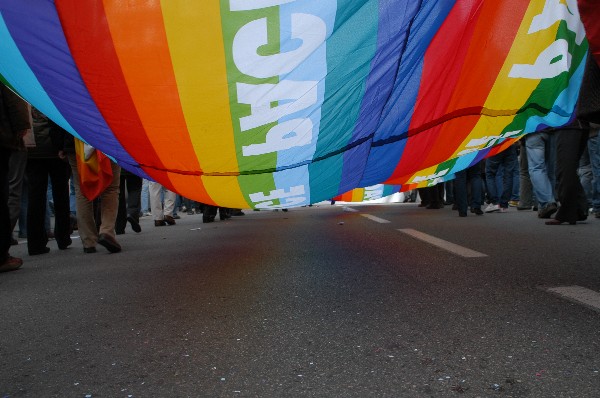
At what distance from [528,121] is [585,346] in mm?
2334

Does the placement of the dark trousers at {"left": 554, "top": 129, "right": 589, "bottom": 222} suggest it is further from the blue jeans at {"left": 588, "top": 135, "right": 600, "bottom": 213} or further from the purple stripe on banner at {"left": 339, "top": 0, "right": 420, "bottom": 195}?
the purple stripe on banner at {"left": 339, "top": 0, "right": 420, "bottom": 195}

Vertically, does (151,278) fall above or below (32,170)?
below

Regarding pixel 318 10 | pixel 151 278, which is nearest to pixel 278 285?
pixel 151 278

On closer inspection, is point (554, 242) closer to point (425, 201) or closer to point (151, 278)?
point (151, 278)

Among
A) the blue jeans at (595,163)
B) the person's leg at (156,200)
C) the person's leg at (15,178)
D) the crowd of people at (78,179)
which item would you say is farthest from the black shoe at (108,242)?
the blue jeans at (595,163)

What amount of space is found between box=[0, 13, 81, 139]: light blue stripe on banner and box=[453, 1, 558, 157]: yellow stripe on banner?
8.62ft

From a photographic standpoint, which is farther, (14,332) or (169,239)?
(169,239)

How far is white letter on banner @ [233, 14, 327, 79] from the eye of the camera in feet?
7.74

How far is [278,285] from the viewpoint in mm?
2965

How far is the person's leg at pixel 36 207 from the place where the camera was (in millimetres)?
5270

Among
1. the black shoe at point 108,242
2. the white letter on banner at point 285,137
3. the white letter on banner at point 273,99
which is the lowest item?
the black shoe at point 108,242

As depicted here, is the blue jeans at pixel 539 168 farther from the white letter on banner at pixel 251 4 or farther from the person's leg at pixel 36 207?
the person's leg at pixel 36 207

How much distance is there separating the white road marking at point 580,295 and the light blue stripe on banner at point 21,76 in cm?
281

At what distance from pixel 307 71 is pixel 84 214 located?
3574 mm
